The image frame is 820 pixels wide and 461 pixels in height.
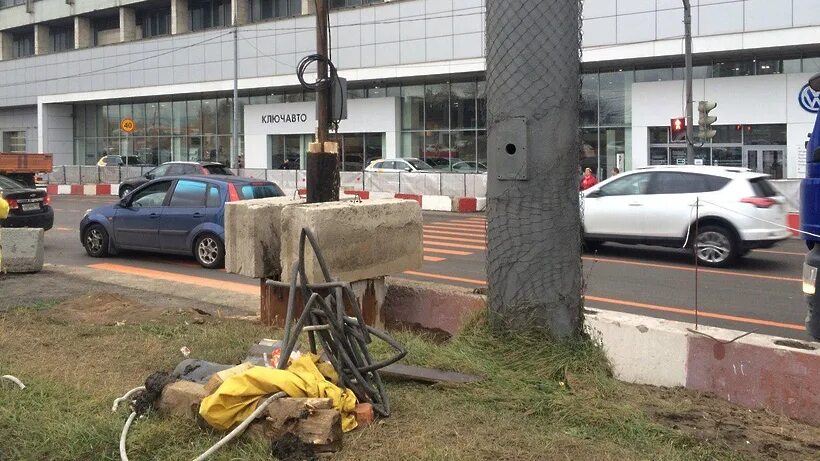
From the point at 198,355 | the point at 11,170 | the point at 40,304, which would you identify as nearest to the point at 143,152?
the point at 11,170

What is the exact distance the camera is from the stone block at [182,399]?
434 cm

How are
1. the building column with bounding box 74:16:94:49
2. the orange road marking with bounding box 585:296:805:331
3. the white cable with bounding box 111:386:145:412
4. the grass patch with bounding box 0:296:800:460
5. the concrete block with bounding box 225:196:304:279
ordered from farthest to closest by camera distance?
the building column with bounding box 74:16:94:49
the orange road marking with bounding box 585:296:805:331
the concrete block with bounding box 225:196:304:279
the white cable with bounding box 111:386:145:412
the grass patch with bounding box 0:296:800:460

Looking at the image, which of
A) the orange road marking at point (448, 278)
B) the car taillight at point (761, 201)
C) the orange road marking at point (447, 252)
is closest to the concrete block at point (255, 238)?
the orange road marking at point (448, 278)

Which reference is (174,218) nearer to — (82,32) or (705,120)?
(705,120)

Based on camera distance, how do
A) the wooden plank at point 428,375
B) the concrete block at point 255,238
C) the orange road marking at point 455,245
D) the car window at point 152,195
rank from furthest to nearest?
the orange road marking at point 455,245 < the car window at point 152,195 < the concrete block at point 255,238 < the wooden plank at point 428,375

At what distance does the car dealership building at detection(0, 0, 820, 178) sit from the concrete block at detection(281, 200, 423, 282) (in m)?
14.3

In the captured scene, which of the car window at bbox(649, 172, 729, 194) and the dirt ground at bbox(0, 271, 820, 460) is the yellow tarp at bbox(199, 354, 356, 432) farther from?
the car window at bbox(649, 172, 729, 194)

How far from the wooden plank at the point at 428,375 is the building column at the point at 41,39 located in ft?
189

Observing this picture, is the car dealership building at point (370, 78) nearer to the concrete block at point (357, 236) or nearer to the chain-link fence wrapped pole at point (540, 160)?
the concrete block at point (357, 236)

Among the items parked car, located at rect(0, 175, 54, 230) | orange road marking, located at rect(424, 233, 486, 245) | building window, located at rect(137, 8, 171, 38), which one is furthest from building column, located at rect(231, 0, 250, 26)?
parked car, located at rect(0, 175, 54, 230)

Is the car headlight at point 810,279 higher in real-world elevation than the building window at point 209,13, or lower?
lower

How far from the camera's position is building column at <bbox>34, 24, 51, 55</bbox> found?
5506 centimetres

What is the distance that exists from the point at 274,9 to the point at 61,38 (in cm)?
2127

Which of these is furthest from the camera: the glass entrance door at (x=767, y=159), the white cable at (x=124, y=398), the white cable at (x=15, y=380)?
the glass entrance door at (x=767, y=159)
